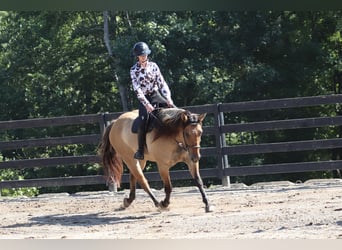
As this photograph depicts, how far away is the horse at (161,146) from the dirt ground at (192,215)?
13.1 inches

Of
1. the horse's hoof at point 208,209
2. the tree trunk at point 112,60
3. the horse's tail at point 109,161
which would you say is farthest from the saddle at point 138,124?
the tree trunk at point 112,60

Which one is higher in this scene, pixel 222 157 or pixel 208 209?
pixel 222 157

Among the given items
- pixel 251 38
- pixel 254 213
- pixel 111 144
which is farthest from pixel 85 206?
pixel 251 38

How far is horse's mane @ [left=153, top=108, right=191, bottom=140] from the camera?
772 cm

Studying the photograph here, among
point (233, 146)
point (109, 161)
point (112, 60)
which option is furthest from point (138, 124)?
point (112, 60)

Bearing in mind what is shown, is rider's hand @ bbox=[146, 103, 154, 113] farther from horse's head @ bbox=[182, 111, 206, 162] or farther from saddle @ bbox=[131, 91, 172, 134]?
horse's head @ bbox=[182, 111, 206, 162]

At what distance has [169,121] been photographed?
7.84m

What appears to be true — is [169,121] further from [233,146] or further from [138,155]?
[233,146]

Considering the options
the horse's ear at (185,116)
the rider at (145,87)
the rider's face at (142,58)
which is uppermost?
the rider's face at (142,58)

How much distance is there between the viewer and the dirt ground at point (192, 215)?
20.7 ft

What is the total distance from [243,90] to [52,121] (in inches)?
286

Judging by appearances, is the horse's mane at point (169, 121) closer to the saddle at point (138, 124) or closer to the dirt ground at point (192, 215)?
the saddle at point (138, 124)

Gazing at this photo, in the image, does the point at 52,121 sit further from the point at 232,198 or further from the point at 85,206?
the point at 232,198

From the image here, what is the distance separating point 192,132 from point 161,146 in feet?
1.73
